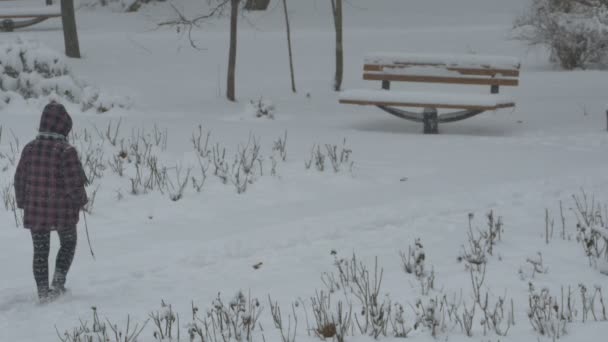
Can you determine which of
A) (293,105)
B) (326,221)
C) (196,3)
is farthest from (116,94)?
(196,3)

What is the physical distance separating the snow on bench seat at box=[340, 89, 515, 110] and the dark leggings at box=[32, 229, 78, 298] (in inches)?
267

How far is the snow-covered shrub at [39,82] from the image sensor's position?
13508mm

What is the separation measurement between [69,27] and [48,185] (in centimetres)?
1293

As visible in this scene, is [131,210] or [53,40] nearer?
[131,210]

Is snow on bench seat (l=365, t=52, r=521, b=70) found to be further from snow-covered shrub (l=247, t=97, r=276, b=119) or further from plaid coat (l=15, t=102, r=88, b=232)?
plaid coat (l=15, t=102, r=88, b=232)

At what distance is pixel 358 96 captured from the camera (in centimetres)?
1213

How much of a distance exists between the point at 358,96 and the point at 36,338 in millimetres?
7703

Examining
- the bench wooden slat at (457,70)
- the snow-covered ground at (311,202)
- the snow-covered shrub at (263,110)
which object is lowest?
the snow-covered ground at (311,202)

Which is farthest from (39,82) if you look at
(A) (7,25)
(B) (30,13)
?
(A) (7,25)

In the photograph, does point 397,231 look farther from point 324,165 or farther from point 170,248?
point 324,165

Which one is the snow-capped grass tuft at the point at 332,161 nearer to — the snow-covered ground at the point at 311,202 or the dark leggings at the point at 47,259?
the snow-covered ground at the point at 311,202

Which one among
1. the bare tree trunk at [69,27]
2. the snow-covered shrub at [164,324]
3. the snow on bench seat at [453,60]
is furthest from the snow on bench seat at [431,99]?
the bare tree trunk at [69,27]

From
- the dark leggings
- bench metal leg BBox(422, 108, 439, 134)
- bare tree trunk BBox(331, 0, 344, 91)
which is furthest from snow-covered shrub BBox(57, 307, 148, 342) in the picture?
bare tree trunk BBox(331, 0, 344, 91)

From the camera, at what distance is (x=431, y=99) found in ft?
38.9
